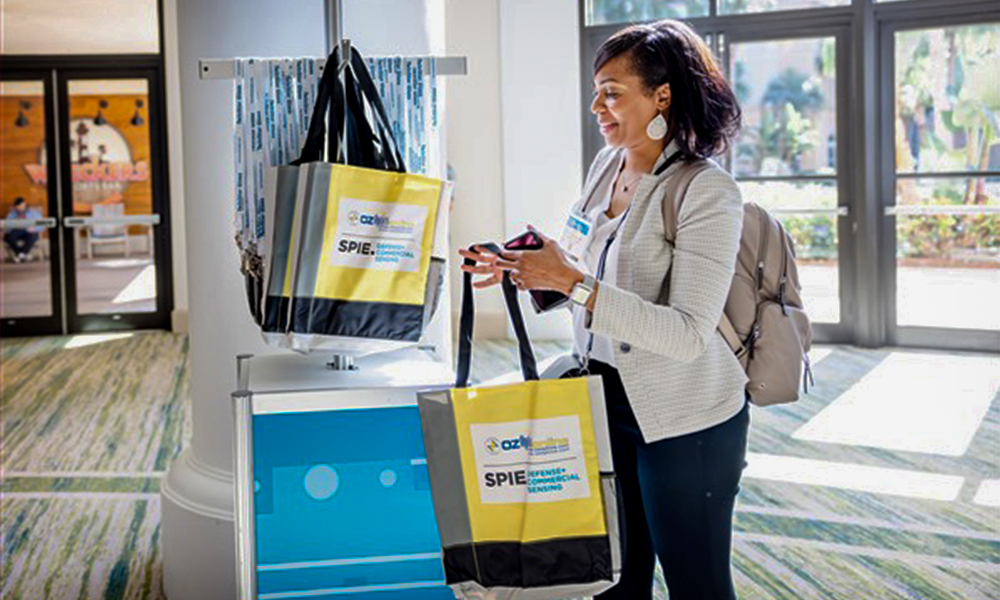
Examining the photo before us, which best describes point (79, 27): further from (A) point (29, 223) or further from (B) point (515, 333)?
(B) point (515, 333)

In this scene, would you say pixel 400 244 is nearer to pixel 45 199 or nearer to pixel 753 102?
pixel 753 102

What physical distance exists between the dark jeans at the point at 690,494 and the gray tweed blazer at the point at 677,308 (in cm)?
4

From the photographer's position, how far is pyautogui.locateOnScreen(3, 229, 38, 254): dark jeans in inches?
381

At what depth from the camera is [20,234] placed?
9.67 m

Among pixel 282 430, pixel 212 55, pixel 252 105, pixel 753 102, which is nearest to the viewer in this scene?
pixel 282 430

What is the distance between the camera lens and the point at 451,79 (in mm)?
8766

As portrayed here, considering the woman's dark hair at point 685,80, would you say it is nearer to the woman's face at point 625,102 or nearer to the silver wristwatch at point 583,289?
the woman's face at point 625,102

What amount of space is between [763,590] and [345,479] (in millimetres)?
1931

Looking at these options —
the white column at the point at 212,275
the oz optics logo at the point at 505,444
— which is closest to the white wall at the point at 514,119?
the white column at the point at 212,275

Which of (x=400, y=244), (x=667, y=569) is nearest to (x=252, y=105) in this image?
(x=400, y=244)

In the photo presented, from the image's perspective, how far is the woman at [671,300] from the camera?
195 cm

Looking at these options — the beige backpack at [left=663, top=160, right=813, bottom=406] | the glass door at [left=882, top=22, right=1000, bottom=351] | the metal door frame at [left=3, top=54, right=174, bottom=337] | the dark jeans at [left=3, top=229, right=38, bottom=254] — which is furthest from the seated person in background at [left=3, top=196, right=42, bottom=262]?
the beige backpack at [left=663, top=160, right=813, bottom=406]

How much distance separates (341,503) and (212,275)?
55.3 inches

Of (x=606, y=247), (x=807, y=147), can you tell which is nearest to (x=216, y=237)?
(x=606, y=247)
